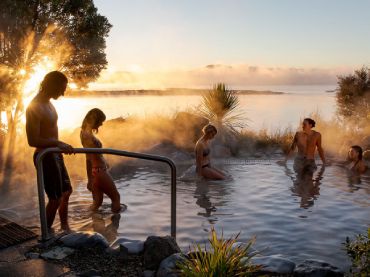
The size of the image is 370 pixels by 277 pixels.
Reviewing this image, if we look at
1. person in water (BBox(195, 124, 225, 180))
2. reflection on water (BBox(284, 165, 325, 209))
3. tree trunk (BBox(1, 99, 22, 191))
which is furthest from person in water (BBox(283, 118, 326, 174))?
tree trunk (BBox(1, 99, 22, 191))

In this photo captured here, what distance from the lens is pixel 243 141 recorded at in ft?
59.2

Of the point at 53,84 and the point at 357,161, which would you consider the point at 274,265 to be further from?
the point at 357,161

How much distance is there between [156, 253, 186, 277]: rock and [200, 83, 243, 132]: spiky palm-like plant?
14817 millimetres

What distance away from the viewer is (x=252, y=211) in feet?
28.0

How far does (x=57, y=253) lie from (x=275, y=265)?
236cm

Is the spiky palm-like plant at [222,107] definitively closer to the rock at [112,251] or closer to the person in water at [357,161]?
the person in water at [357,161]

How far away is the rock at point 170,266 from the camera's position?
454cm

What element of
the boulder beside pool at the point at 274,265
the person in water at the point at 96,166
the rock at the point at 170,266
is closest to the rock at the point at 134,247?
the rock at the point at 170,266

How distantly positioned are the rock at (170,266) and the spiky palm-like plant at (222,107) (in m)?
14.8

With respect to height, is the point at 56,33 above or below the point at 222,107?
above

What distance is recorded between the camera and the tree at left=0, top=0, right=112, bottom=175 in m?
15.7

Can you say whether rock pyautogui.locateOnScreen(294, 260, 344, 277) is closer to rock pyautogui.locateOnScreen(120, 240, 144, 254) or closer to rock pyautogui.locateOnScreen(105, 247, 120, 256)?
rock pyautogui.locateOnScreen(120, 240, 144, 254)

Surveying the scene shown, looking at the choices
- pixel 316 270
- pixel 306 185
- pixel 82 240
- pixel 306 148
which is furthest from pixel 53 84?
pixel 306 148

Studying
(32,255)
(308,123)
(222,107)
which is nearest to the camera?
(32,255)
